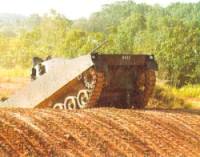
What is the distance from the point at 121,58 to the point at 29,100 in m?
2.44

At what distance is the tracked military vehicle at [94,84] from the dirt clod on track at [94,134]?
6.78ft

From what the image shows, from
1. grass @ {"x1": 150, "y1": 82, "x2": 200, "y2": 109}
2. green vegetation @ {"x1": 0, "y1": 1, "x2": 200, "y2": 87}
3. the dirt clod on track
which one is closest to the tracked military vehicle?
the dirt clod on track

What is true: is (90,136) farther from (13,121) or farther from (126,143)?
(13,121)

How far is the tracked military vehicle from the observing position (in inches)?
525

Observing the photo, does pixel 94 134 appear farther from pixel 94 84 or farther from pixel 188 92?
pixel 188 92

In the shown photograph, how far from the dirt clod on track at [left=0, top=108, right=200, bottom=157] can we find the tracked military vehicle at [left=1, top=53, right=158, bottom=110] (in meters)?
2.07

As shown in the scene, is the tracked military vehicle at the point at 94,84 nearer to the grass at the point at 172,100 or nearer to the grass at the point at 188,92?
the grass at the point at 172,100

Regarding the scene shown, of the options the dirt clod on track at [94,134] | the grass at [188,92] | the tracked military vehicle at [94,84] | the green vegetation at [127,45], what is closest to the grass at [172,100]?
the grass at [188,92]

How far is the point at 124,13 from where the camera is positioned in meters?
106

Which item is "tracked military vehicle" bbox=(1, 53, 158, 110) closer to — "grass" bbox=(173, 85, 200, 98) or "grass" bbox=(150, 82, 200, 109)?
"grass" bbox=(150, 82, 200, 109)

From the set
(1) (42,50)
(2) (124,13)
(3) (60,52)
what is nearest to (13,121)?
(3) (60,52)

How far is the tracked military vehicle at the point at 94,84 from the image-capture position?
1333cm

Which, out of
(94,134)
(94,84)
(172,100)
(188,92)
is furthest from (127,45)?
(94,134)

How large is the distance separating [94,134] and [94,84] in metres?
4.02
